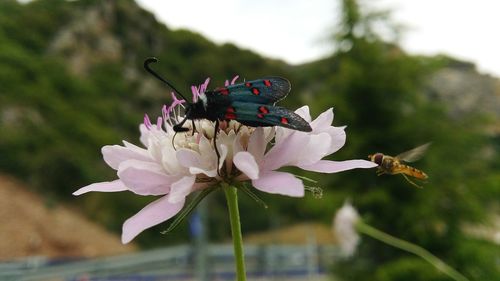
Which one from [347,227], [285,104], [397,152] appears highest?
[285,104]

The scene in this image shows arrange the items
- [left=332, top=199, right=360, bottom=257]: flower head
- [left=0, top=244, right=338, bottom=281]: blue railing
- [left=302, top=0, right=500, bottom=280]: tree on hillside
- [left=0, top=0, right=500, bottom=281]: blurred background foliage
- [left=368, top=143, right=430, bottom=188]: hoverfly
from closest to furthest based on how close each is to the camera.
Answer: [left=368, top=143, right=430, bottom=188]: hoverfly
[left=332, top=199, right=360, bottom=257]: flower head
[left=0, top=244, right=338, bottom=281]: blue railing
[left=302, top=0, right=500, bottom=280]: tree on hillside
[left=0, top=0, right=500, bottom=281]: blurred background foliage

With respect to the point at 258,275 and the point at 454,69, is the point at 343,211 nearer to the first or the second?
the point at 258,275

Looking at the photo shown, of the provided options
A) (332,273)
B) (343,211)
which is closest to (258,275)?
(332,273)

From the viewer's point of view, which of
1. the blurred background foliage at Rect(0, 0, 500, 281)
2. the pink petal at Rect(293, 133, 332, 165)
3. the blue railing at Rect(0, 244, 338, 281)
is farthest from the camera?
the blurred background foliage at Rect(0, 0, 500, 281)

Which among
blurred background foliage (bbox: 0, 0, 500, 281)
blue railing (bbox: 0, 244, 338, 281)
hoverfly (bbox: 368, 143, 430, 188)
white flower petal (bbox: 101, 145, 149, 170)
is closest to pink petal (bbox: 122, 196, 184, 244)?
white flower petal (bbox: 101, 145, 149, 170)

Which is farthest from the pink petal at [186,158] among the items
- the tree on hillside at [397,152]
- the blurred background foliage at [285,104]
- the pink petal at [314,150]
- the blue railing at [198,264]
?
the tree on hillside at [397,152]

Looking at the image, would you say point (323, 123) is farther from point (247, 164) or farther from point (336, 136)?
point (247, 164)

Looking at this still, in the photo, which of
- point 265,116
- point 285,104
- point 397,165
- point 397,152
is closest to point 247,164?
point 265,116

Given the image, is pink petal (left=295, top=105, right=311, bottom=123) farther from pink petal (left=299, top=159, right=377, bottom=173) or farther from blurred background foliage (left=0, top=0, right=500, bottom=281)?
blurred background foliage (left=0, top=0, right=500, bottom=281)
